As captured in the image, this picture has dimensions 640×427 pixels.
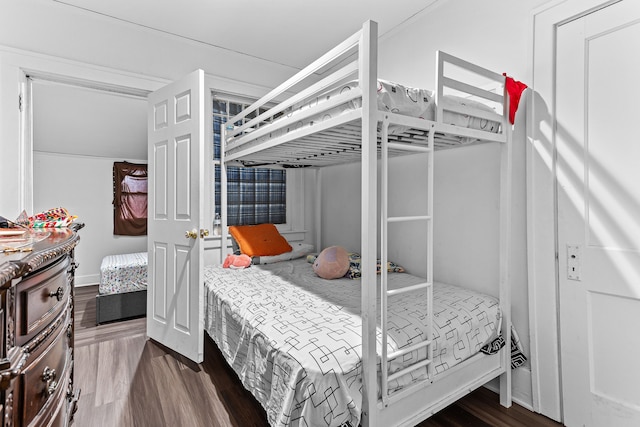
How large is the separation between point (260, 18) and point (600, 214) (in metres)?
2.74

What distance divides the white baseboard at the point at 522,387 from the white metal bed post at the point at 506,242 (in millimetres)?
81

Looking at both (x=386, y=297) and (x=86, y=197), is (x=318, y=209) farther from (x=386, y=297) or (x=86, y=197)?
(x=86, y=197)

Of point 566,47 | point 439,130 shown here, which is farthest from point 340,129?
point 566,47

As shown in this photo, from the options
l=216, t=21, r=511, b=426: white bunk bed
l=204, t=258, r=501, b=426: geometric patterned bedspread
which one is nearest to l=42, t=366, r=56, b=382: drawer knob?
l=204, t=258, r=501, b=426: geometric patterned bedspread

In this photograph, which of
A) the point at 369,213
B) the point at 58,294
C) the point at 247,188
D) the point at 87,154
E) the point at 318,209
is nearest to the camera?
the point at 58,294

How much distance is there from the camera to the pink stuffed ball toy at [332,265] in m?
2.54

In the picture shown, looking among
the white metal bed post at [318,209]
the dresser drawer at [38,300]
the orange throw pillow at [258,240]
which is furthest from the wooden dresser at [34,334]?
the white metal bed post at [318,209]

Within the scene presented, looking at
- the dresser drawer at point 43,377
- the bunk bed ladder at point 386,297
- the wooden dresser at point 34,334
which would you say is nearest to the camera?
the wooden dresser at point 34,334

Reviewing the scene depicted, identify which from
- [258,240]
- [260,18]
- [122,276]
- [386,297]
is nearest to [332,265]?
[258,240]

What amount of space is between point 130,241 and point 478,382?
5098 mm

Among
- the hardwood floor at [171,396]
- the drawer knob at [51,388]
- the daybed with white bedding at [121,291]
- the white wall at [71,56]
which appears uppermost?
the white wall at [71,56]

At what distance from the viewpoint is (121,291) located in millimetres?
3320

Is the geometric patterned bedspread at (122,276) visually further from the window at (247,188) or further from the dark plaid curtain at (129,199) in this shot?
the dark plaid curtain at (129,199)

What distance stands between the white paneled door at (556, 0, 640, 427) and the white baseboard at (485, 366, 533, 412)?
19 centimetres
